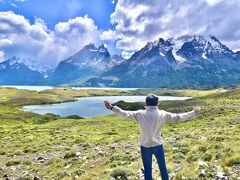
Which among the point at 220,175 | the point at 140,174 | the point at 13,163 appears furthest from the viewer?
the point at 13,163

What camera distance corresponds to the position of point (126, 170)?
16984 mm

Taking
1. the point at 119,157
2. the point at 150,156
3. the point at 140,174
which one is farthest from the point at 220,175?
the point at 119,157

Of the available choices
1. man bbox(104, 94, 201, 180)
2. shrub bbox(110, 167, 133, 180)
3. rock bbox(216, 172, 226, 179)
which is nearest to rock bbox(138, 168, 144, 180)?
shrub bbox(110, 167, 133, 180)

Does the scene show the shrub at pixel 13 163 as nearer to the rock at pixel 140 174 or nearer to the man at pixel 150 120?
the rock at pixel 140 174

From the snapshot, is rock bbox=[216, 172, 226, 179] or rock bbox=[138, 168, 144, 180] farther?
rock bbox=[138, 168, 144, 180]

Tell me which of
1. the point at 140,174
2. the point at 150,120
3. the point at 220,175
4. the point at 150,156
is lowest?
the point at 140,174

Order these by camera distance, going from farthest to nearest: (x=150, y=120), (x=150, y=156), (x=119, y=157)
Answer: (x=119, y=157), (x=150, y=156), (x=150, y=120)

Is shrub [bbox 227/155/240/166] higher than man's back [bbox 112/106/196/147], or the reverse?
man's back [bbox 112/106/196/147]

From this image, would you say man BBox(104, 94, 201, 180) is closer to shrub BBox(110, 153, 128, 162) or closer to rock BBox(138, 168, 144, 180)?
rock BBox(138, 168, 144, 180)

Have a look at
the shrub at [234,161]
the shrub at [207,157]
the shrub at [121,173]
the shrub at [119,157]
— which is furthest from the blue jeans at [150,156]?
the shrub at [119,157]

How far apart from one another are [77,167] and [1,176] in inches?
171

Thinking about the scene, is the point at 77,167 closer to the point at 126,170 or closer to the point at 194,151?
the point at 126,170

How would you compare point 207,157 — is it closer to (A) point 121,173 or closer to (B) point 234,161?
(B) point 234,161

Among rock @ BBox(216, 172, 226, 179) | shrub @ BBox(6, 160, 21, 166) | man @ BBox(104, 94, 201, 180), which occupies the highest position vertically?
man @ BBox(104, 94, 201, 180)
